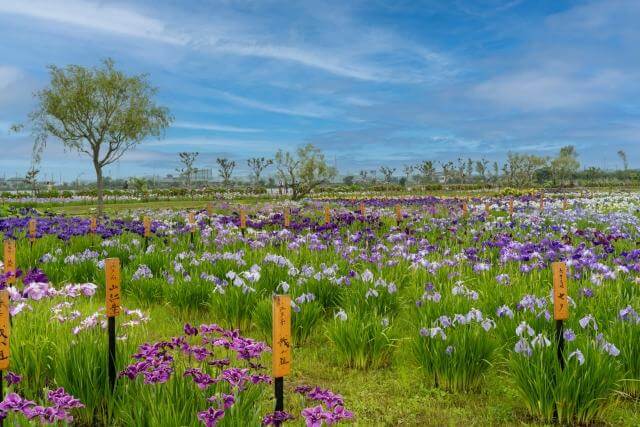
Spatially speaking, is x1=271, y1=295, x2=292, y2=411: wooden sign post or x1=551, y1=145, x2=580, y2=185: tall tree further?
x1=551, y1=145, x2=580, y2=185: tall tree

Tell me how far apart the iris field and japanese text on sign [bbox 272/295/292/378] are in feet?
0.55

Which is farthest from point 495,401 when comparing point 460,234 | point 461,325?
point 460,234

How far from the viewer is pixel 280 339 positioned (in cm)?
278

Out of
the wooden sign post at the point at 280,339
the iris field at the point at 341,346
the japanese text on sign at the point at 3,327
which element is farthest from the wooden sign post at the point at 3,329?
the wooden sign post at the point at 280,339

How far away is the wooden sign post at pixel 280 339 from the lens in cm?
273

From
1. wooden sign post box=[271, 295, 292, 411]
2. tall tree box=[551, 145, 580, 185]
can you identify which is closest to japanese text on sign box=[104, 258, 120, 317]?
wooden sign post box=[271, 295, 292, 411]

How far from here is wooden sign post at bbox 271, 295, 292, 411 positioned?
2.73 m

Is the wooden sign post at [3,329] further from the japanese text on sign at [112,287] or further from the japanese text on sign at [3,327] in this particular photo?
the japanese text on sign at [112,287]

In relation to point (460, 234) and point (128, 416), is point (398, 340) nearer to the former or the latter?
point (128, 416)

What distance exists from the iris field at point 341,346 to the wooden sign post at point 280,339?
0.44 ft

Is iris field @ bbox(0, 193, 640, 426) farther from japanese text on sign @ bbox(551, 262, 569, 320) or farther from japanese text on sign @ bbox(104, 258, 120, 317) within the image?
japanese text on sign @ bbox(104, 258, 120, 317)

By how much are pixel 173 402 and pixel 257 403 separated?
1.66 ft

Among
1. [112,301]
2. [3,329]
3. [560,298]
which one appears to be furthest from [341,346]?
[3,329]

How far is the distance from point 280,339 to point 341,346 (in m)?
2.31
